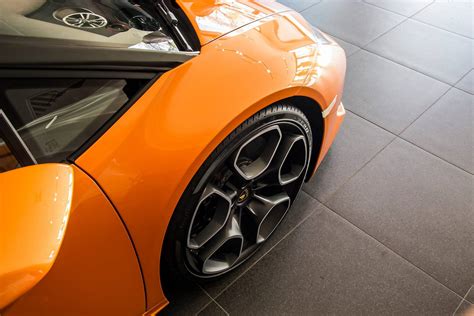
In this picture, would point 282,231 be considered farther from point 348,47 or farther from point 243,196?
point 348,47

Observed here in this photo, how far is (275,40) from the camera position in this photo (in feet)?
3.96

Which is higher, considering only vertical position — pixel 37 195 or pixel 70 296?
pixel 37 195

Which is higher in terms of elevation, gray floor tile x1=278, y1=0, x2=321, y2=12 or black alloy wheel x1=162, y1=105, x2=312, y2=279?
black alloy wheel x1=162, y1=105, x2=312, y2=279

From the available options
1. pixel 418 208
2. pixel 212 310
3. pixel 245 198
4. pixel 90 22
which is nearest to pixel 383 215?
pixel 418 208

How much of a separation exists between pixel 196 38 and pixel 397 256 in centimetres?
110

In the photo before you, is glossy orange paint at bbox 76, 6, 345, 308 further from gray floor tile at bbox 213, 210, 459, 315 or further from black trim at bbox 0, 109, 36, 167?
gray floor tile at bbox 213, 210, 459, 315

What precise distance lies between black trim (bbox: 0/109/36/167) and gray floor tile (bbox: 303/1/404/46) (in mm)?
2332

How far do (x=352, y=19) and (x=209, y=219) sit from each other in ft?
7.23

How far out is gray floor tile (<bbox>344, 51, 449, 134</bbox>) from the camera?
2.08 meters

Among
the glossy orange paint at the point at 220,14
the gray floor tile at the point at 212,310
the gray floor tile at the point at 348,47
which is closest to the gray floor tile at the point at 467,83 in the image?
the gray floor tile at the point at 348,47

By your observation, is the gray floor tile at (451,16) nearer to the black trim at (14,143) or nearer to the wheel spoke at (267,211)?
the wheel spoke at (267,211)

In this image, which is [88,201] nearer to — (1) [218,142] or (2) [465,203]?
(1) [218,142]

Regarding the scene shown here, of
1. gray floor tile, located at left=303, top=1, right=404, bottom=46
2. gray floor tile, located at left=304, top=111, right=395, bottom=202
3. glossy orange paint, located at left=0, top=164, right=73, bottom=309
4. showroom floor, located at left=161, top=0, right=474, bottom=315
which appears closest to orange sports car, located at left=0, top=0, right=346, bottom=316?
glossy orange paint, located at left=0, top=164, right=73, bottom=309

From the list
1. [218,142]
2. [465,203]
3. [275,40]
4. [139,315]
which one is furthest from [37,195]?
[465,203]
